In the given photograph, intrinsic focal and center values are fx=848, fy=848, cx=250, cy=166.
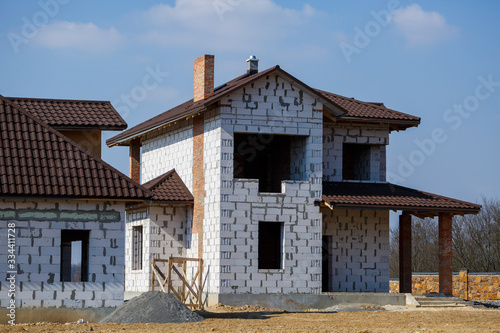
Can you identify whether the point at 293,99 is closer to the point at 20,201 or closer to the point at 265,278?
the point at 265,278

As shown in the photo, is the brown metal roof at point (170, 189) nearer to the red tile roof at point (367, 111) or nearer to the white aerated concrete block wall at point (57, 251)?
the red tile roof at point (367, 111)

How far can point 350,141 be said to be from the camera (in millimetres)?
28156

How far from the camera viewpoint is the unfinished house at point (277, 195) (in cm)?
2505

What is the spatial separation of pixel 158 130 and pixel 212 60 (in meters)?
4.29

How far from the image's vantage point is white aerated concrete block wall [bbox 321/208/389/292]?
27.2m

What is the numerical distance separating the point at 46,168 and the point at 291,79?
359 inches

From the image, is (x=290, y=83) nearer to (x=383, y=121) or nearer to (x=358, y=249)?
(x=383, y=121)

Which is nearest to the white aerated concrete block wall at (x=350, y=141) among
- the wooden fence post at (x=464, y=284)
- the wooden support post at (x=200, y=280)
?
the wooden support post at (x=200, y=280)

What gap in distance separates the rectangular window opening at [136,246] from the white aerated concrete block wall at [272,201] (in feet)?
14.5

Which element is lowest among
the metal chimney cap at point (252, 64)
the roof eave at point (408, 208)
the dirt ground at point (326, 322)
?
the dirt ground at point (326, 322)

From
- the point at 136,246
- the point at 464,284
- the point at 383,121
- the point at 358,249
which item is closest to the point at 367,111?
the point at 383,121

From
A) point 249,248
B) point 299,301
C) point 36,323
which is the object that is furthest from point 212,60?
point 36,323

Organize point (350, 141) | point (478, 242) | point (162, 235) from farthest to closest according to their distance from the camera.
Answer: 1. point (478, 242)
2. point (350, 141)
3. point (162, 235)

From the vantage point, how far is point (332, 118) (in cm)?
2689
